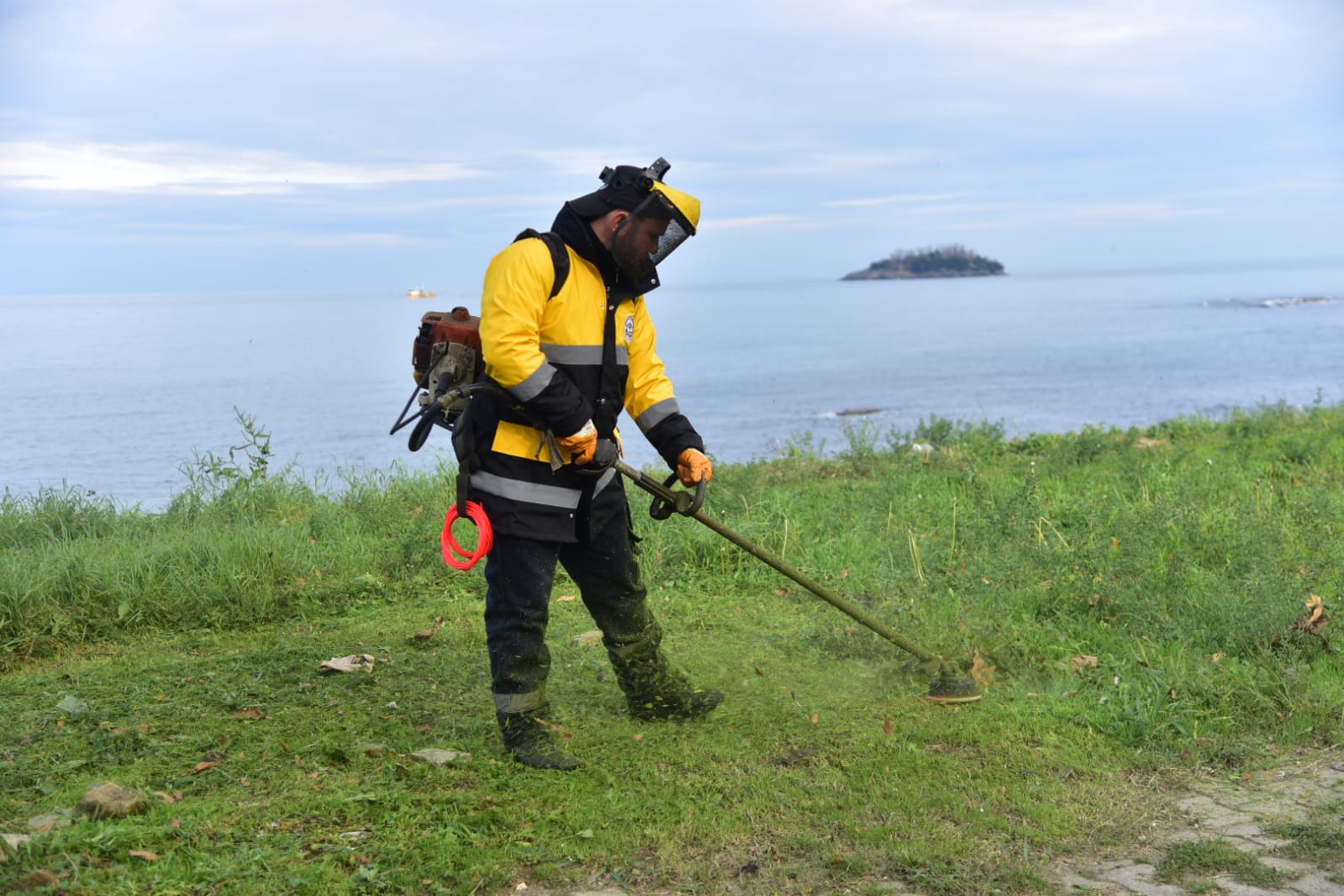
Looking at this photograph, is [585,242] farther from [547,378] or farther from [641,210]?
[547,378]

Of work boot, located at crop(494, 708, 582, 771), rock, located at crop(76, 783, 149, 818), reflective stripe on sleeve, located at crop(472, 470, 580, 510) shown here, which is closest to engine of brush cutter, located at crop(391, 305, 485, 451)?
reflective stripe on sleeve, located at crop(472, 470, 580, 510)

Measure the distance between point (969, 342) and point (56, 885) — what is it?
4447 cm

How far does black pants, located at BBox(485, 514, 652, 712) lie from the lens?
13.9 ft

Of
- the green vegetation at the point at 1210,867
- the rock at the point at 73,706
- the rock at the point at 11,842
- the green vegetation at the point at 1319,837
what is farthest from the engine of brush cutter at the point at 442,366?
the green vegetation at the point at 1319,837

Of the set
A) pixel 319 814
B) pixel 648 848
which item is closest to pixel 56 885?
pixel 319 814

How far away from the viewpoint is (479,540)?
13.8 ft

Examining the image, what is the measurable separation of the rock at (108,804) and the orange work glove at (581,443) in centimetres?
175

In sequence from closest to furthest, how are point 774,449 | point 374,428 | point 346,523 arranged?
point 346,523
point 774,449
point 374,428

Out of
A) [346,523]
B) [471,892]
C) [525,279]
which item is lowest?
[471,892]

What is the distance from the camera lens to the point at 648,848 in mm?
3650

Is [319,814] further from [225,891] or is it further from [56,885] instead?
[56,885]

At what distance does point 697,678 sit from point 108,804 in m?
2.48

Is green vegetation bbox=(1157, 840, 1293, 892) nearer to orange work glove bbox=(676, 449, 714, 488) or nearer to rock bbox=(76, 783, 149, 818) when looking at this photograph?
orange work glove bbox=(676, 449, 714, 488)

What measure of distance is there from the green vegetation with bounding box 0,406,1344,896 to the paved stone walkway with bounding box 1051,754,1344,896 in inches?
4.3
